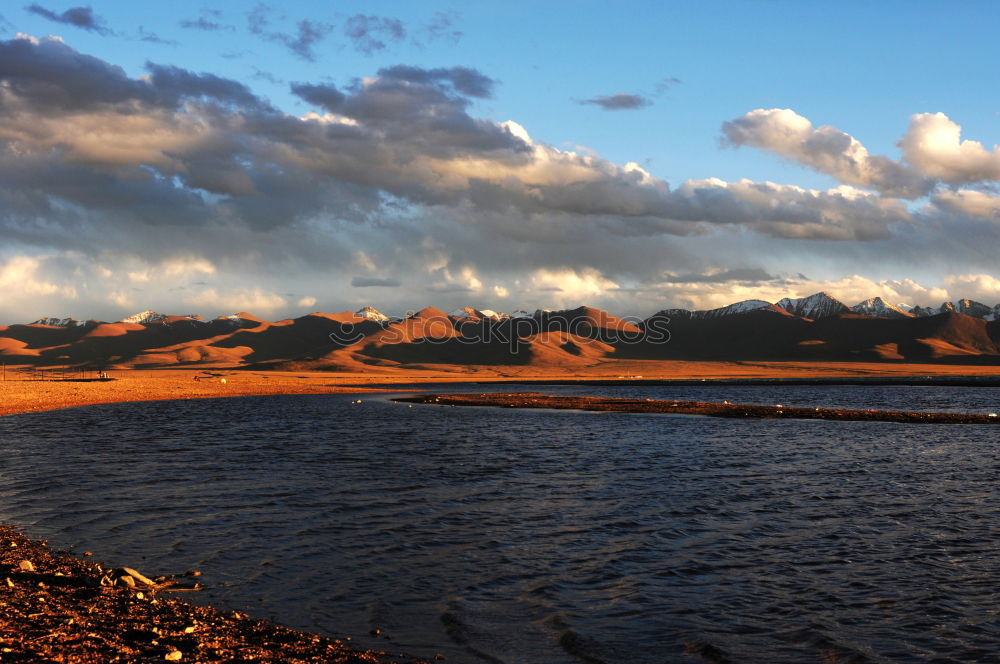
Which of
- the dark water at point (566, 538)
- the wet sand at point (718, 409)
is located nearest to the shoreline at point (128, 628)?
the dark water at point (566, 538)

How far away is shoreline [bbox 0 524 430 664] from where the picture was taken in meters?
12.1

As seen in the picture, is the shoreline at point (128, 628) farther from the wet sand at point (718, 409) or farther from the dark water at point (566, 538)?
the wet sand at point (718, 409)

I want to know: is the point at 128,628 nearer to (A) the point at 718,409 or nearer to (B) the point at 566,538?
(B) the point at 566,538

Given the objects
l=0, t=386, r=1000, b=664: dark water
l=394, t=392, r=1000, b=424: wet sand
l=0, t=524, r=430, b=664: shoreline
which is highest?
l=0, t=524, r=430, b=664: shoreline

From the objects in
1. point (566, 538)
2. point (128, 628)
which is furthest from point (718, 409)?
point (128, 628)

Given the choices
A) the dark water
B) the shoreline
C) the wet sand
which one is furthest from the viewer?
the wet sand

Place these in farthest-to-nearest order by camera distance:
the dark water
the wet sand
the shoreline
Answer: the wet sand
the dark water
the shoreline

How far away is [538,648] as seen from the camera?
13.8 metres

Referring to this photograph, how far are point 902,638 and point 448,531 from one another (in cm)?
1316

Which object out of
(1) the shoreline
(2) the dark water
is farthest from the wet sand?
(1) the shoreline

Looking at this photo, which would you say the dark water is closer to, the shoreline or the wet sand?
the shoreline

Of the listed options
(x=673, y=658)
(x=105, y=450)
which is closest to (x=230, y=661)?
(x=673, y=658)

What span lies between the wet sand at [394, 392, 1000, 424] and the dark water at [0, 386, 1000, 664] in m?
20.7

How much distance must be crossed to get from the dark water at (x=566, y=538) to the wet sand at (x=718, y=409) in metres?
20.7
